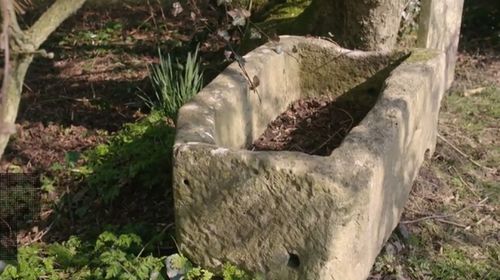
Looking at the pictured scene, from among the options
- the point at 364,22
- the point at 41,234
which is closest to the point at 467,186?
the point at 364,22

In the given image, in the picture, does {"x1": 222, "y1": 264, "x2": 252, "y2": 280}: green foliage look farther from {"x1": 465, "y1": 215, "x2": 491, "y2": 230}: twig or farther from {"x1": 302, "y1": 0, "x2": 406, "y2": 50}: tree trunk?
{"x1": 302, "y1": 0, "x2": 406, "y2": 50}: tree trunk

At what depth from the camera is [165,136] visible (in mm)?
5117

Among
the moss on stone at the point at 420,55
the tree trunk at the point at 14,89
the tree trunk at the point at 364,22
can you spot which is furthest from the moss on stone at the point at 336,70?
the tree trunk at the point at 14,89

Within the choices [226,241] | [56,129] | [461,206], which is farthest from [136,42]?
[226,241]

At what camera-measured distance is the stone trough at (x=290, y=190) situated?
332cm

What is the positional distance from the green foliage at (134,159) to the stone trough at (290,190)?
738mm

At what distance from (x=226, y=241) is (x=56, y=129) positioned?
324 centimetres

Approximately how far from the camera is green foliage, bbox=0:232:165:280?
3709 mm

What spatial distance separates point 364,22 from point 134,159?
179cm

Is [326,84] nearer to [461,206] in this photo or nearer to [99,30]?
[461,206]

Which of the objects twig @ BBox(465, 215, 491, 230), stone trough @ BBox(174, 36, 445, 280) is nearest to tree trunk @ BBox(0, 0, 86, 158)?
stone trough @ BBox(174, 36, 445, 280)

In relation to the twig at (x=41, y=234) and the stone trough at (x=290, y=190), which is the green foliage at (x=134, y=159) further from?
the stone trough at (x=290, y=190)

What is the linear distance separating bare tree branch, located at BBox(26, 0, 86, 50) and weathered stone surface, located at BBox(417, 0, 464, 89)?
3703mm

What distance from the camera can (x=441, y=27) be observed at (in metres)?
5.83
